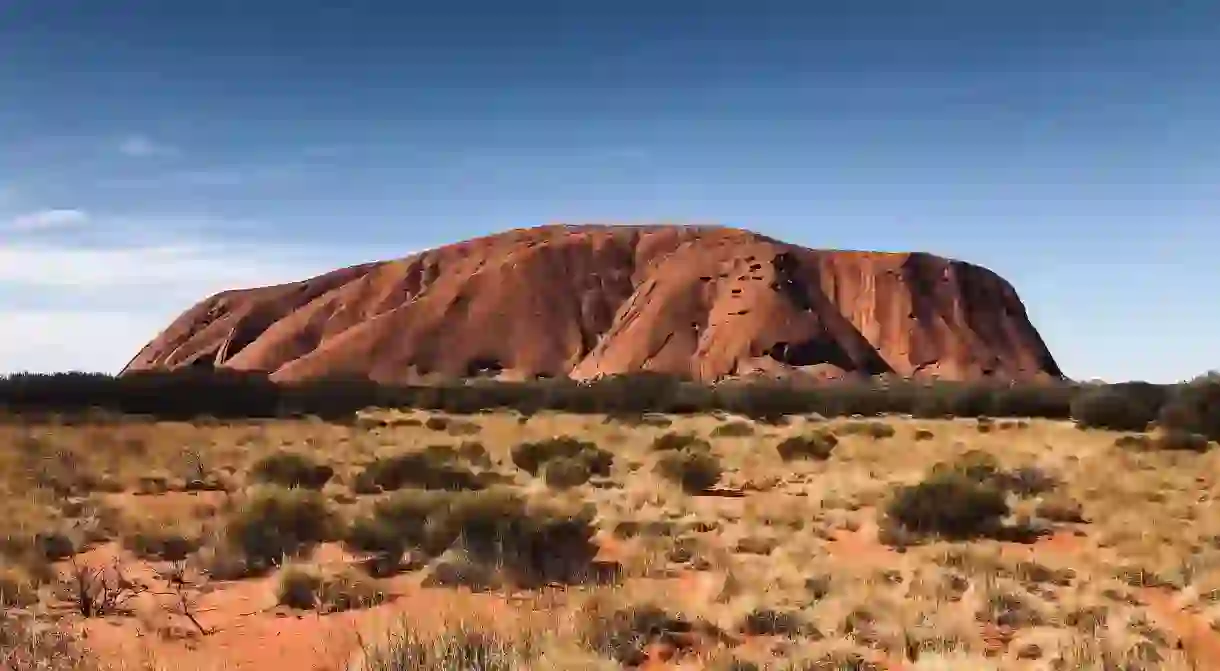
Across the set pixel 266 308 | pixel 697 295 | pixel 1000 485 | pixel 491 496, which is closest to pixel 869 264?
pixel 697 295

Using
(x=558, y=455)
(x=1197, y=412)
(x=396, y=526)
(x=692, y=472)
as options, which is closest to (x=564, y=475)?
(x=692, y=472)

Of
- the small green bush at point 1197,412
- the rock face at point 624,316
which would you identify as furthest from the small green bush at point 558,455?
the rock face at point 624,316

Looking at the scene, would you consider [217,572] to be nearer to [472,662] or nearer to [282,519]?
[282,519]

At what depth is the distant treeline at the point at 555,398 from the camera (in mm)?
Answer: 44969

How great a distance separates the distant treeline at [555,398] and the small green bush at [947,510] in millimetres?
27990

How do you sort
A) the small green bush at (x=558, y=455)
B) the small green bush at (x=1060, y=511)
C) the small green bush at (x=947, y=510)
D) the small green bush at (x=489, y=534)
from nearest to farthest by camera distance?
1. the small green bush at (x=489, y=534)
2. the small green bush at (x=947, y=510)
3. the small green bush at (x=1060, y=511)
4. the small green bush at (x=558, y=455)

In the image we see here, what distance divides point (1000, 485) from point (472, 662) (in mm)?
15317

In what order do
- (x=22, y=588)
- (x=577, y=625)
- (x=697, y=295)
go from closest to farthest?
(x=577, y=625) → (x=22, y=588) → (x=697, y=295)

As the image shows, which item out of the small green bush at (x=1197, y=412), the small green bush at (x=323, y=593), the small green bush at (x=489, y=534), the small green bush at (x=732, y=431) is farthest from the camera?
the small green bush at (x=732, y=431)

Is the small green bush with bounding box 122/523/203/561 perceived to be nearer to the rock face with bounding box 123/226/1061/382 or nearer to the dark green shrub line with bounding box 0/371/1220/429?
the dark green shrub line with bounding box 0/371/1220/429

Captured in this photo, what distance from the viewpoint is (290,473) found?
20.0 metres

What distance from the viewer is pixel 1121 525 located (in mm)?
15273

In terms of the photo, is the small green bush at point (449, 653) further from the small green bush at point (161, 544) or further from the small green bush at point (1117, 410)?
the small green bush at point (1117, 410)

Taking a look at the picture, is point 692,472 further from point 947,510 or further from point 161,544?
point 161,544
